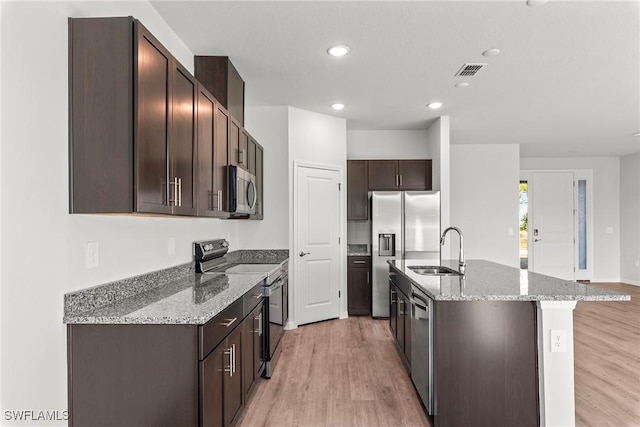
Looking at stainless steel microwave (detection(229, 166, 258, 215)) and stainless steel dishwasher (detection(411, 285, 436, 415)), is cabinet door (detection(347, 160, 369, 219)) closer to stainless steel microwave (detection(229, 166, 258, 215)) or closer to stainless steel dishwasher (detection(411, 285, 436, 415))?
stainless steel microwave (detection(229, 166, 258, 215))

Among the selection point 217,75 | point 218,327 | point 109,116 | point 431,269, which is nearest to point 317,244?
point 431,269

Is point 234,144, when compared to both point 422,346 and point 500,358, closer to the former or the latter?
point 422,346

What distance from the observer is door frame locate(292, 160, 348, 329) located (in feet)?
15.0

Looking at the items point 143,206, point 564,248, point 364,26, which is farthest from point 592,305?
point 143,206

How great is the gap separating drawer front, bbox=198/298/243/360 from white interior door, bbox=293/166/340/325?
2403mm

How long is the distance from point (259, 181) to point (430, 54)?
7.09 ft

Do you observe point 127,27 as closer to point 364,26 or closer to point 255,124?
point 364,26

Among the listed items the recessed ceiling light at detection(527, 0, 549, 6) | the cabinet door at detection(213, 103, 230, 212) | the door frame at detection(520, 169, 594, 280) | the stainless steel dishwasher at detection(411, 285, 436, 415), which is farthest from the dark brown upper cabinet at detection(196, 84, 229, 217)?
the door frame at detection(520, 169, 594, 280)

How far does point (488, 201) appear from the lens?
6.77m

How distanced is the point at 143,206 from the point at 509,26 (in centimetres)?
262

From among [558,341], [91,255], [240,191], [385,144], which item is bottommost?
[558,341]

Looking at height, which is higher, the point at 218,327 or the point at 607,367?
the point at 218,327

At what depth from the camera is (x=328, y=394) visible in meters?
2.84
